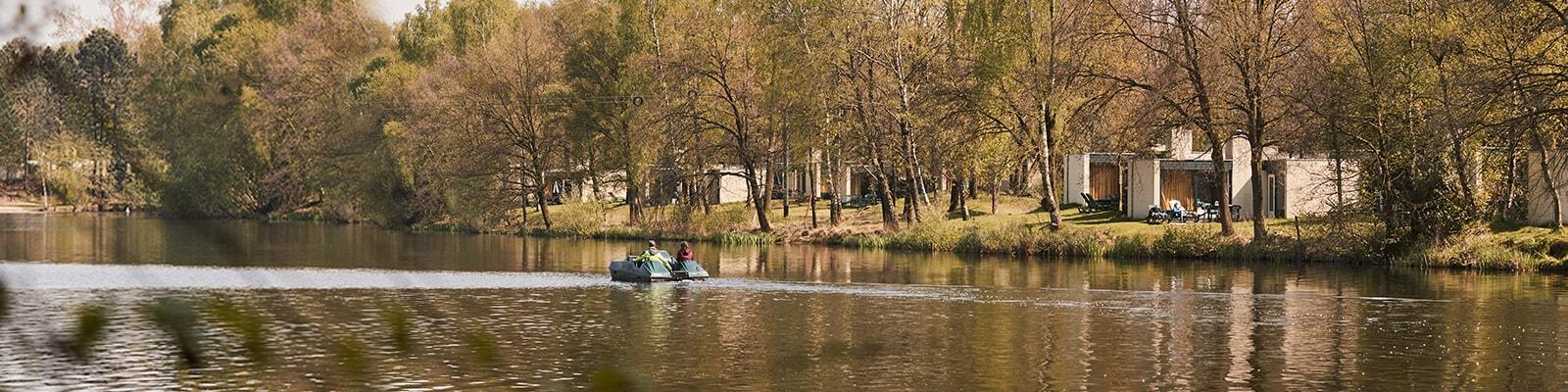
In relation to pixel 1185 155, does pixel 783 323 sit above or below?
below

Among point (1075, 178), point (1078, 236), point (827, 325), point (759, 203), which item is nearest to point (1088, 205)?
point (1075, 178)

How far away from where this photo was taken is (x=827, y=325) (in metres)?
38.5

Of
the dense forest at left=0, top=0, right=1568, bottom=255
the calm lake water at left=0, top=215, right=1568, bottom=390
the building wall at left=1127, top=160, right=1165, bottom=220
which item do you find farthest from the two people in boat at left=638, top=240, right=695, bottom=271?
the building wall at left=1127, top=160, right=1165, bottom=220

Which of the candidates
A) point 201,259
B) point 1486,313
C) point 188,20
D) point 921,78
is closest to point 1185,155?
point 921,78

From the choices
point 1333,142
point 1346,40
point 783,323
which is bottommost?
point 783,323

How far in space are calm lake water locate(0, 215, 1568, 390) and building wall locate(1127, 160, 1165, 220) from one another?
14.1 meters

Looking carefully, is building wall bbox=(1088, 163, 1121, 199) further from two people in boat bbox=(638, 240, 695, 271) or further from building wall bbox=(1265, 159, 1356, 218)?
two people in boat bbox=(638, 240, 695, 271)

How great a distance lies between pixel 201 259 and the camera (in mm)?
63969

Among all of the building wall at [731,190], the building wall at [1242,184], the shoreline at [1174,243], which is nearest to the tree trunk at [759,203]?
the shoreline at [1174,243]

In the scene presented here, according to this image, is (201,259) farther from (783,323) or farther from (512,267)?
(783,323)

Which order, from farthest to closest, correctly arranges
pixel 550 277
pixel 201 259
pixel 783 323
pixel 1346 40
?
pixel 201 259 → pixel 1346 40 → pixel 550 277 → pixel 783 323

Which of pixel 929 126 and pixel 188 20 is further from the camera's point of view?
pixel 188 20

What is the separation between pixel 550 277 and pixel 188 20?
7479cm

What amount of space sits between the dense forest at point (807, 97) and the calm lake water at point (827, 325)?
5636 mm
